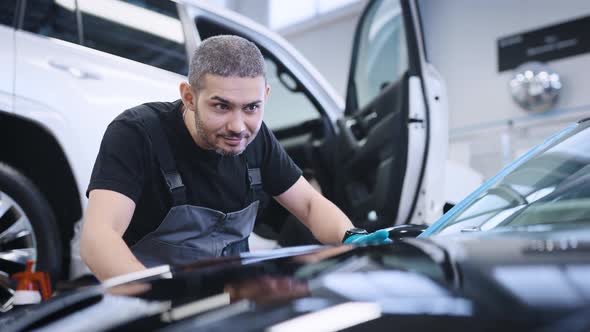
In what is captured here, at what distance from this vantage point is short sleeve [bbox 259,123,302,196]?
4.77 ft

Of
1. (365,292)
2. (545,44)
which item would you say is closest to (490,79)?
(545,44)

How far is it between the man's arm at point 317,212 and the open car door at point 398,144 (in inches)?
25.3

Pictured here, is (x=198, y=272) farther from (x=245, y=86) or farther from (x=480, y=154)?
(x=480, y=154)

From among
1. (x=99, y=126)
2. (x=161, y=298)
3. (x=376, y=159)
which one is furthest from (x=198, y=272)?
(x=376, y=159)

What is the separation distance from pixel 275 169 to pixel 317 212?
15 centimetres

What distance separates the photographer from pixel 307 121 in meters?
2.76

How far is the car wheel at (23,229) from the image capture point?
1.69m

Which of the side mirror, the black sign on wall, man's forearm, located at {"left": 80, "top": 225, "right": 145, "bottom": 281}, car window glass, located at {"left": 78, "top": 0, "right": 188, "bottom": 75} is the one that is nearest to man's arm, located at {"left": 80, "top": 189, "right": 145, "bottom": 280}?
man's forearm, located at {"left": 80, "top": 225, "right": 145, "bottom": 281}

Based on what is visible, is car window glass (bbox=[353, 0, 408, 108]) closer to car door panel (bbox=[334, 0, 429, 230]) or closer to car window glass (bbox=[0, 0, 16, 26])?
car door panel (bbox=[334, 0, 429, 230])

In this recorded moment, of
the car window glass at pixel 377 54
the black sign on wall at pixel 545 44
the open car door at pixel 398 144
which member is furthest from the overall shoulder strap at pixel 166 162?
the black sign on wall at pixel 545 44

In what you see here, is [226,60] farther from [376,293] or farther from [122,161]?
[376,293]

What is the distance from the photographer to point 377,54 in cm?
290

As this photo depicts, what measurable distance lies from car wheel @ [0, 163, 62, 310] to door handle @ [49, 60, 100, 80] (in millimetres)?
339

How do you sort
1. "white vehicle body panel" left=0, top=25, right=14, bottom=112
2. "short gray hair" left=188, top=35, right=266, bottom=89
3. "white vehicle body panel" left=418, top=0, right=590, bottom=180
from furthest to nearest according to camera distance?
"white vehicle body panel" left=418, top=0, right=590, bottom=180
"white vehicle body panel" left=0, top=25, right=14, bottom=112
"short gray hair" left=188, top=35, right=266, bottom=89
